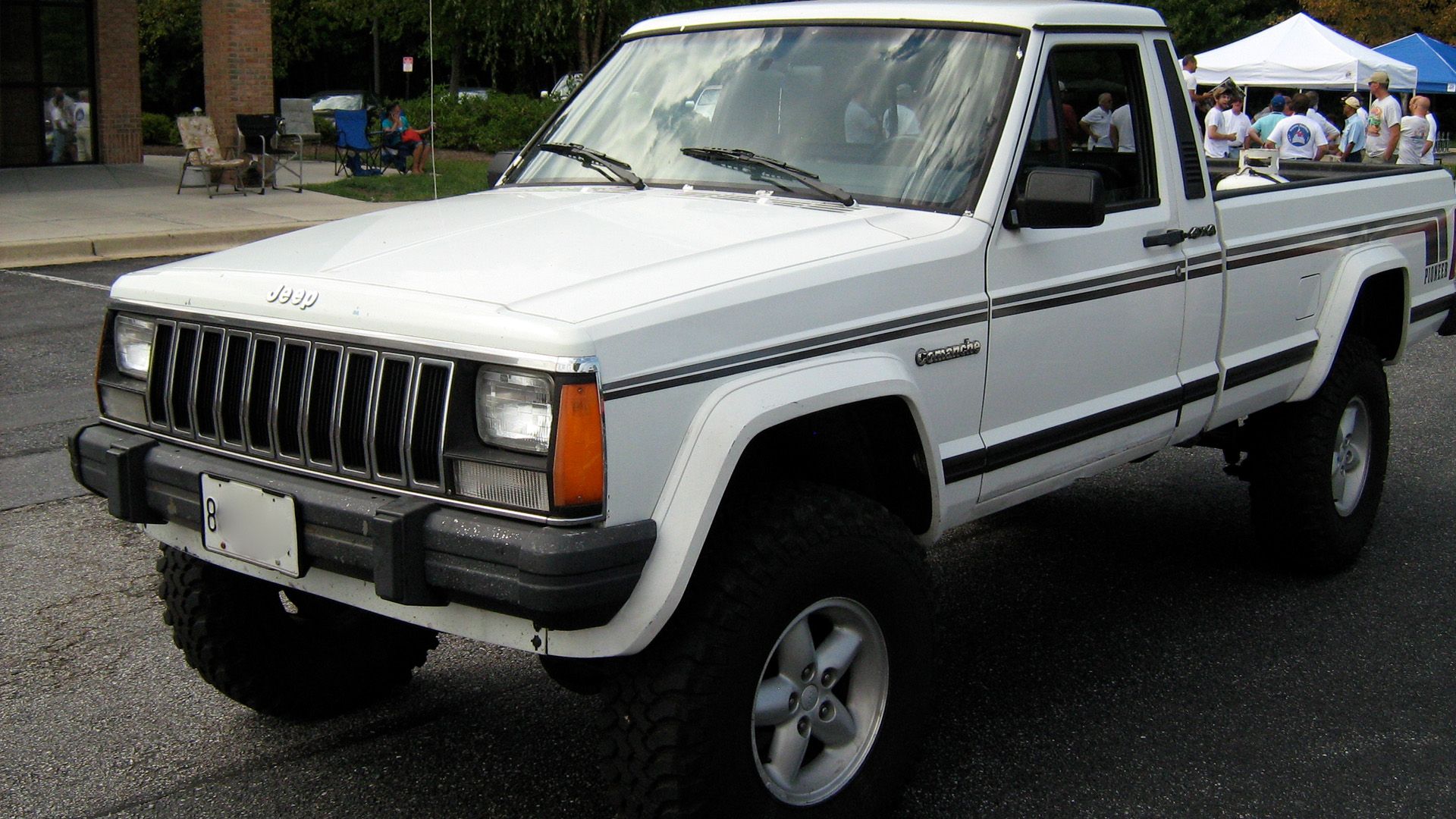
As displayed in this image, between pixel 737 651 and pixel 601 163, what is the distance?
6.07 ft

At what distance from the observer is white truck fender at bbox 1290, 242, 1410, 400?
497 cm

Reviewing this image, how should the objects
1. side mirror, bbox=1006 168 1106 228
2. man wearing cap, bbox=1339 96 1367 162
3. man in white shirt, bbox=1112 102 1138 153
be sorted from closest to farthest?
side mirror, bbox=1006 168 1106 228
man in white shirt, bbox=1112 102 1138 153
man wearing cap, bbox=1339 96 1367 162

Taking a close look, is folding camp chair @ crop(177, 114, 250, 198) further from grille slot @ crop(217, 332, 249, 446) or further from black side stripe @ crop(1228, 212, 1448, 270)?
grille slot @ crop(217, 332, 249, 446)

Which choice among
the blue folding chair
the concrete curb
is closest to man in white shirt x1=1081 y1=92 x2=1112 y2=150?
the concrete curb

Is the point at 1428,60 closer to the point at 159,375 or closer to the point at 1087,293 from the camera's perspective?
the point at 1087,293

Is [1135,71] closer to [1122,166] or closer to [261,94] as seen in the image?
[1122,166]

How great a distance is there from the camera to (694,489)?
2.79 meters

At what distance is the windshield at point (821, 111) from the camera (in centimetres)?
380

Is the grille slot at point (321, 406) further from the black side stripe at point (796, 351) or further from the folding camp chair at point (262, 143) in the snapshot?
the folding camp chair at point (262, 143)

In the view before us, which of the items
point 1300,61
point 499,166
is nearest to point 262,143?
point 499,166

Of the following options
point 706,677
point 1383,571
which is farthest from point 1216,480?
point 706,677

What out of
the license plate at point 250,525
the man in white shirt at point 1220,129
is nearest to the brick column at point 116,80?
the man in white shirt at point 1220,129

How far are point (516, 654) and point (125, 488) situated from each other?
1.51 meters

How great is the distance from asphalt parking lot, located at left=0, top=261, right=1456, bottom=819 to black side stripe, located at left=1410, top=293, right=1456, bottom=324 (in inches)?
35.6
